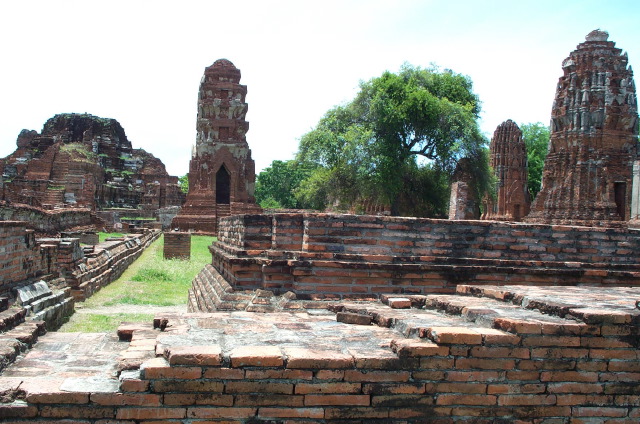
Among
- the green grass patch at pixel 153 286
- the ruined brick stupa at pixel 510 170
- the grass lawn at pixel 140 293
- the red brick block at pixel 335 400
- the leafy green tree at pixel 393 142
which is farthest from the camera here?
the ruined brick stupa at pixel 510 170

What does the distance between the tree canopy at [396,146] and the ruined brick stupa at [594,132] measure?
3.56m

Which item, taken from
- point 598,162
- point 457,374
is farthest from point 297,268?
point 598,162

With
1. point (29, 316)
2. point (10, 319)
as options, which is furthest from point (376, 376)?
point (29, 316)

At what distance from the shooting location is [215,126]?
29156 mm

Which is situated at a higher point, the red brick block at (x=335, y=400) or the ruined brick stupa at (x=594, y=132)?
the ruined brick stupa at (x=594, y=132)

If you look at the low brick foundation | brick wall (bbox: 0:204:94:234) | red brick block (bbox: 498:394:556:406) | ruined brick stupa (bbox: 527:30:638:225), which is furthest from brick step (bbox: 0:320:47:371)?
ruined brick stupa (bbox: 527:30:638:225)

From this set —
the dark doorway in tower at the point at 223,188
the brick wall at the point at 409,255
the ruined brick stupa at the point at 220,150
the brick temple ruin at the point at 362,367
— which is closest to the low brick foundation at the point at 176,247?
the brick wall at the point at 409,255

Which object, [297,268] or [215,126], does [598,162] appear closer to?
[297,268]

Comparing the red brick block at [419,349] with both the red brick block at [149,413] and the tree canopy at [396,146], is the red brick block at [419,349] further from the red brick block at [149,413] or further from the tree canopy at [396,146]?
the tree canopy at [396,146]

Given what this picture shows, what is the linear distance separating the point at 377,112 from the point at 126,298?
1342cm

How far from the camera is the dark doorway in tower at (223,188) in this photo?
99.7 feet

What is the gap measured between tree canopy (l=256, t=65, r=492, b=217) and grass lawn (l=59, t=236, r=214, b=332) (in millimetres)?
A: 8060

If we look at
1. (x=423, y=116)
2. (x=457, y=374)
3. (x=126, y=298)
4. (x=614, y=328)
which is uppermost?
(x=423, y=116)

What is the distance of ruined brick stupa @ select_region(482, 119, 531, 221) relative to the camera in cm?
2956
